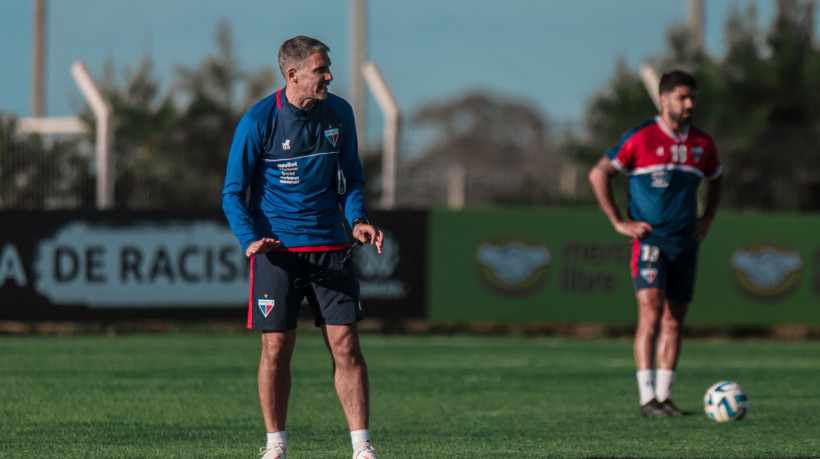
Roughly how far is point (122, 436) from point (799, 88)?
19.6m

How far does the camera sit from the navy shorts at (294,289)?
5785 millimetres

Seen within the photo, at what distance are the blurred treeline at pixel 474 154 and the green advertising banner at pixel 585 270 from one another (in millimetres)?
947

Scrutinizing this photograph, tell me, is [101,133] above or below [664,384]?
above

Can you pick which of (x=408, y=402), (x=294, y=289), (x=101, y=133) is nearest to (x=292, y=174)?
(x=294, y=289)

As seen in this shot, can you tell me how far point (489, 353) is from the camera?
1342 cm

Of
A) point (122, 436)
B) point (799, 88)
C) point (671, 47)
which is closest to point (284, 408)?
point (122, 436)

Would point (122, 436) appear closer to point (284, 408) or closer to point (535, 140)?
point (284, 408)

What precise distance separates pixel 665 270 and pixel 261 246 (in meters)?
3.74

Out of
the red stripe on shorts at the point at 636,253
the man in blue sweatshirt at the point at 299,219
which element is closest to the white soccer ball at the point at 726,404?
the red stripe on shorts at the point at 636,253

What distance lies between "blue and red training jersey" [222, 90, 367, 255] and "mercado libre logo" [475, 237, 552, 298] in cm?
991

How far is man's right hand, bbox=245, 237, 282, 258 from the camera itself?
5.56 meters

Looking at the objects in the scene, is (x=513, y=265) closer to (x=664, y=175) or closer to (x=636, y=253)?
(x=636, y=253)

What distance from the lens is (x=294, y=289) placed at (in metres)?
5.84

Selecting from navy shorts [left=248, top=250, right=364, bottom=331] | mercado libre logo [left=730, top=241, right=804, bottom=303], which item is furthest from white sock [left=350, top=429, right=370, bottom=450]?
mercado libre logo [left=730, top=241, right=804, bottom=303]
